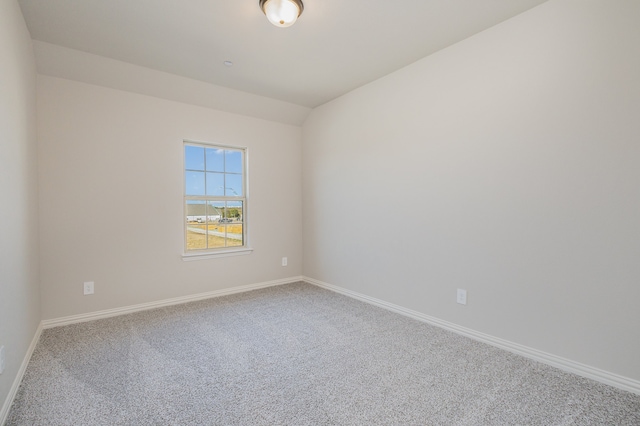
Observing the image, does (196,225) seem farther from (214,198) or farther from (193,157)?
(193,157)

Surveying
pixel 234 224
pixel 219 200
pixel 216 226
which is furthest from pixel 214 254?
pixel 219 200

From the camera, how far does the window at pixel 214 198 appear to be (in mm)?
3625

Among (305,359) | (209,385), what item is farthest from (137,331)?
(305,359)

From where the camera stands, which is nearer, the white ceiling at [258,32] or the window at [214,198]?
the white ceiling at [258,32]

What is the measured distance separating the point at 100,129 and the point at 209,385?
265cm

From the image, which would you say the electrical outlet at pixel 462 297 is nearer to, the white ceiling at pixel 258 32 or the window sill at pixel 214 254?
the white ceiling at pixel 258 32

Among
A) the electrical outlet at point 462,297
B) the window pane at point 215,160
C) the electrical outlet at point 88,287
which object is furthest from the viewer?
the window pane at point 215,160

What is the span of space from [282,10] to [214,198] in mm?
2389

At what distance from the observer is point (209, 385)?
1.86 metres

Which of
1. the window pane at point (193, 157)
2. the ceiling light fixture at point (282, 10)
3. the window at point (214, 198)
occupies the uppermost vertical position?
the ceiling light fixture at point (282, 10)

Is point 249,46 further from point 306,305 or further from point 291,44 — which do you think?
point 306,305

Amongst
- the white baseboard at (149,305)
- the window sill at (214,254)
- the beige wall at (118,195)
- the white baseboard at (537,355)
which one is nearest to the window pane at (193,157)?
the beige wall at (118,195)

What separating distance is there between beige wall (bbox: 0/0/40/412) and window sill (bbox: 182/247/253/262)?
1300 millimetres

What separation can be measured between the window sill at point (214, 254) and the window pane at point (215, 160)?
1.04 meters
